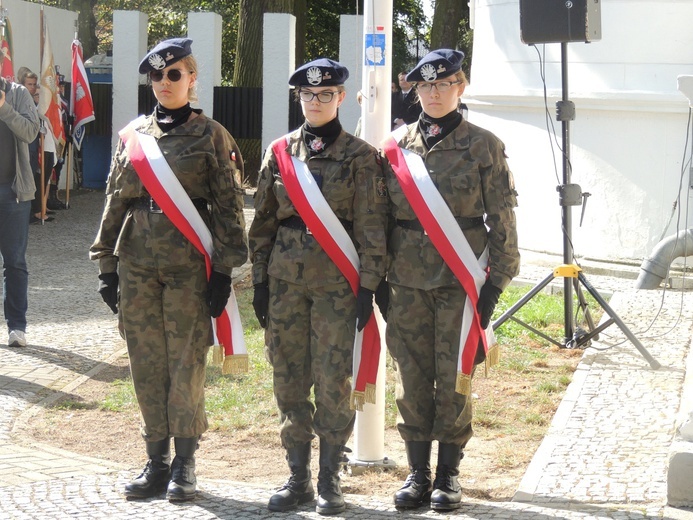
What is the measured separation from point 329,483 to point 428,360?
28.6 inches

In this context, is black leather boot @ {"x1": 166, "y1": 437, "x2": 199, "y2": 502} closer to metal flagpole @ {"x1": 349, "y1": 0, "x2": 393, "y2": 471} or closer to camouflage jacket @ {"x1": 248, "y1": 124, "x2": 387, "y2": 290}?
camouflage jacket @ {"x1": 248, "y1": 124, "x2": 387, "y2": 290}

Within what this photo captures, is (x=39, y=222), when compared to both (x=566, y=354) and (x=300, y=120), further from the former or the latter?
(x=566, y=354)

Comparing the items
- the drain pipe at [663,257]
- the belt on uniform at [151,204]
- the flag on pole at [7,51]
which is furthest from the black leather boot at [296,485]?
the flag on pole at [7,51]

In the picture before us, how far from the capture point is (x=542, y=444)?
6039 mm

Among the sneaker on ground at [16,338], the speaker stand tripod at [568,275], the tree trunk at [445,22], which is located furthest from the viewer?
the tree trunk at [445,22]

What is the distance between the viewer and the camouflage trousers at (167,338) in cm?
520

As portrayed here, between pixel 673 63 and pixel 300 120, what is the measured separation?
26.7 feet

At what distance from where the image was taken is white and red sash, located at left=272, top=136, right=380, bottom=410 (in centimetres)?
497

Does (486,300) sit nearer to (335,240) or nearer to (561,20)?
(335,240)

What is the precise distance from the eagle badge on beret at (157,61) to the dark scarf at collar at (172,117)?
0.20 meters

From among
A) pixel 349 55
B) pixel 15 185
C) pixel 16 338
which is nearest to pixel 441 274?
pixel 15 185

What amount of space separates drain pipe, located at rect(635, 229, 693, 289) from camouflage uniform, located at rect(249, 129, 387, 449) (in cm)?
586

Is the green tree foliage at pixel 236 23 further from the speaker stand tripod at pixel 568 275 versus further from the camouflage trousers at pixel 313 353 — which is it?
the camouflage trousers at pixel 313 353

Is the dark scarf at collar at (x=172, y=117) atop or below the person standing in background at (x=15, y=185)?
atop
